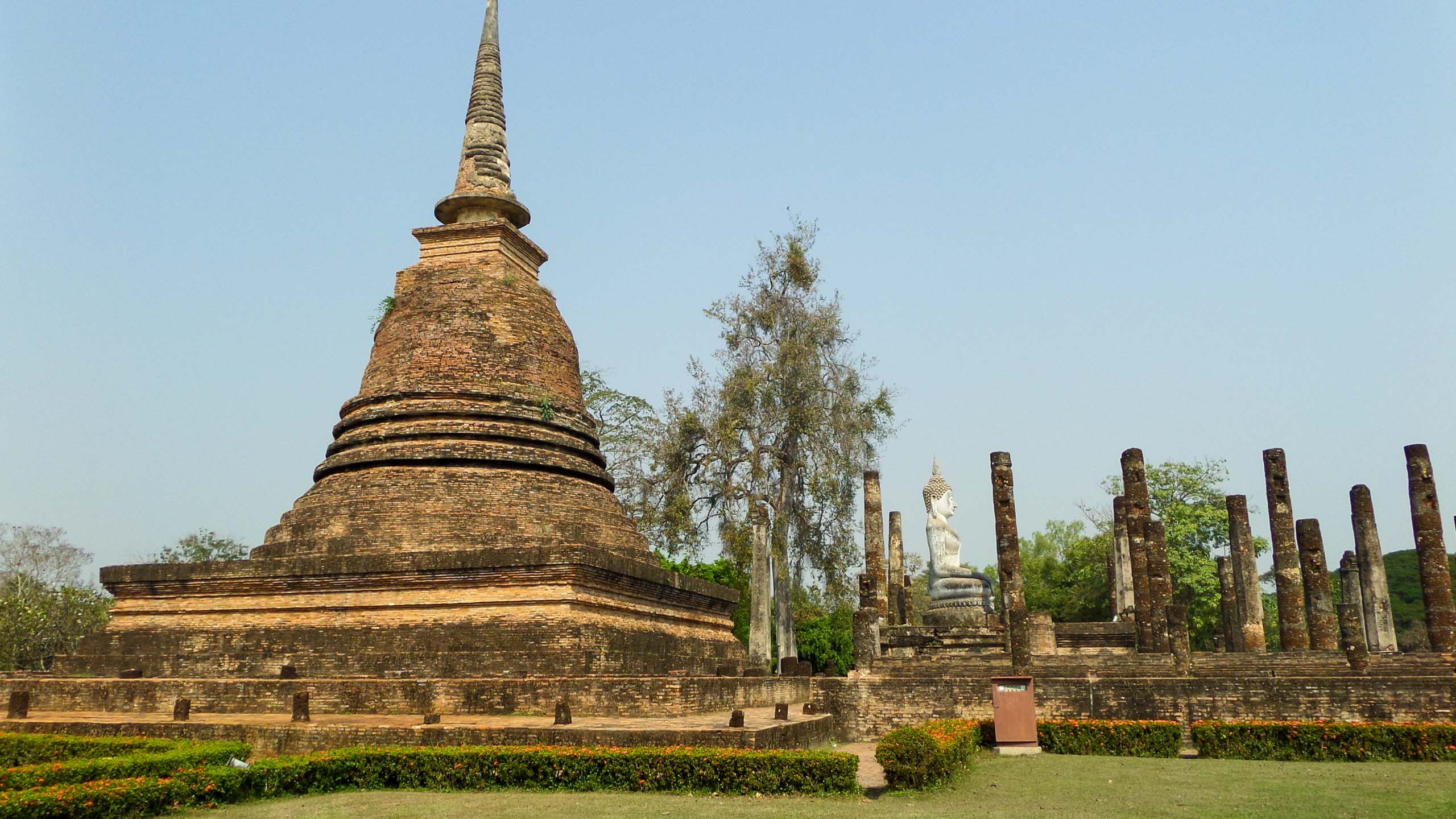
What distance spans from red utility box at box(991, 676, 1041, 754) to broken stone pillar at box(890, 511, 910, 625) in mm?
17819


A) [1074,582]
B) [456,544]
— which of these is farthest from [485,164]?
[1074,582]

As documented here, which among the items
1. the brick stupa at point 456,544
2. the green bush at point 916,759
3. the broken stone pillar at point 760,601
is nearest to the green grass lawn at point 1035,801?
the green bush at point 916,759

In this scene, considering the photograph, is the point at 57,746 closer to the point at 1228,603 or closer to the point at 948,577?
the point at 948,577

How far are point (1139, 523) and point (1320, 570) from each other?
4.04m

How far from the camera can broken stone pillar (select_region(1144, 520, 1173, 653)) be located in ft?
67.0

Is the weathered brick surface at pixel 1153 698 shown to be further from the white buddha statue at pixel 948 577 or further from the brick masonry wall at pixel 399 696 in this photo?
the white buddha statue at pixel 948 577

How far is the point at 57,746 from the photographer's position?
10.0 metres

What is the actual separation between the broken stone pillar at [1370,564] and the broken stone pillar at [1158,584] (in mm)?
7991

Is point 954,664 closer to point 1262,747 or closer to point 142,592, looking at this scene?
point 1262,747

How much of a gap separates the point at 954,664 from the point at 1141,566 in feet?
23.2

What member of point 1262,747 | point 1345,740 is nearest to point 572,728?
point 1262,747

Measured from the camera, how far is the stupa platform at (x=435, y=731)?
9695mm

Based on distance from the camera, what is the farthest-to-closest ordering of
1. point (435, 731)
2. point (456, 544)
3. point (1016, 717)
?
point (456, 544) < point (1016, 717) < point (435, 731)

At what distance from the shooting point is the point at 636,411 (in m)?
28.3
